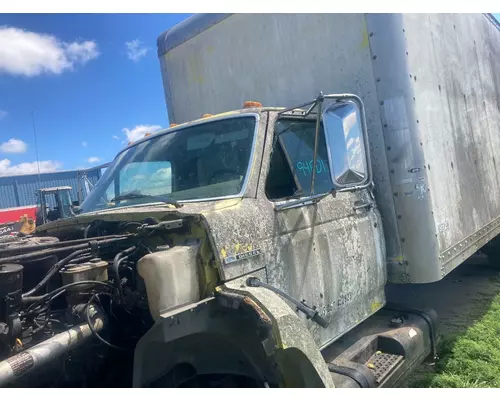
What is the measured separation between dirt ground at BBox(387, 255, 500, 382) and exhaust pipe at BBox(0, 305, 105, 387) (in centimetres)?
345

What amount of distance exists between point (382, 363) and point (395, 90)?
2.25 meters

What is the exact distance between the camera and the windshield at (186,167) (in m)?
3.00

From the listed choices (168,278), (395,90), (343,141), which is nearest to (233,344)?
(168,278)

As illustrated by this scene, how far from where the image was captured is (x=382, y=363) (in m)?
3.25

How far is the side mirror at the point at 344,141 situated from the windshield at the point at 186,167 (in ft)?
1.81

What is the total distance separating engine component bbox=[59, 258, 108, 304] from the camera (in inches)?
89.7

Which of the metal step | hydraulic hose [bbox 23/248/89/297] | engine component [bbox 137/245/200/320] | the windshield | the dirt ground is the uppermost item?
the windshield

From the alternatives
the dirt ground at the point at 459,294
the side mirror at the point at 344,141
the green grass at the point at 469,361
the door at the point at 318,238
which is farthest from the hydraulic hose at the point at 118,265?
the dirt ground at the point at 459,294

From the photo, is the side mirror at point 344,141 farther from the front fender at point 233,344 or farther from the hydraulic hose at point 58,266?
the hydraulic hose at point 58,266

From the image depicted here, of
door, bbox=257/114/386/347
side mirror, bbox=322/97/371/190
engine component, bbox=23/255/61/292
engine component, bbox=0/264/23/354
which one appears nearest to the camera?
engine component, bbox=0/264/23/354

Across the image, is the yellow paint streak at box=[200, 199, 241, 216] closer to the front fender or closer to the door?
the door

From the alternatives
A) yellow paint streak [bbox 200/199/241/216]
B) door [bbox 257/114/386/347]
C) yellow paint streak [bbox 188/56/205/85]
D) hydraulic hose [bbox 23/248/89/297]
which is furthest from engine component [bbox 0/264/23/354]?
yellow paint streak [bbox 188/56/205/85]

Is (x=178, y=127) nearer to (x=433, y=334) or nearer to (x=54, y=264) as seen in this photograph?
(x=54, y=264)
